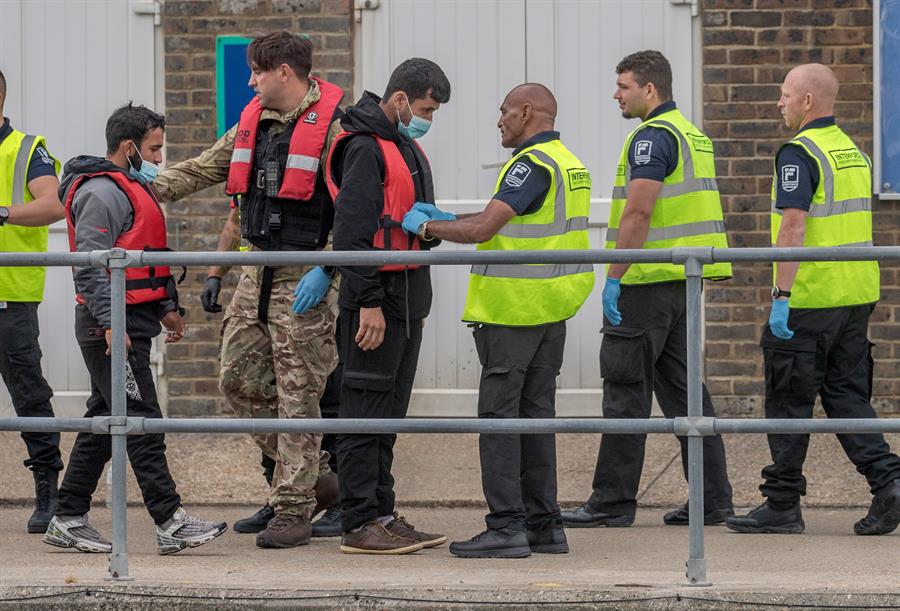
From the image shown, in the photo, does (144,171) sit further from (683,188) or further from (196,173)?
(683,188)

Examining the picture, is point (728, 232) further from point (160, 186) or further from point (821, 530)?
point (160, 186)

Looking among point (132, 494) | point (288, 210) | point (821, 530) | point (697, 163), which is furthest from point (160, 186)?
point (821, 530)

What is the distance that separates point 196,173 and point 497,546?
1.99 metres

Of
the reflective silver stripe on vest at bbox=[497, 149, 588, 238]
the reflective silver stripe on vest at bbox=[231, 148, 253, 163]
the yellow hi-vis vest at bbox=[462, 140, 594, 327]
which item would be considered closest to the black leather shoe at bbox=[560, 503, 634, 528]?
the yellow hi-vis vest at bbox=[462, 140, 594, 327]

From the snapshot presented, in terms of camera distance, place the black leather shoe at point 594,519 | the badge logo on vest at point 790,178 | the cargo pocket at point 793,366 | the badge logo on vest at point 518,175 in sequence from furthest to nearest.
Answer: the black leather shoe at point 594,519
the cargo pocket at point 793,366
the badge logo on vest at point 790,178
the badge logo on vest at point 518,175

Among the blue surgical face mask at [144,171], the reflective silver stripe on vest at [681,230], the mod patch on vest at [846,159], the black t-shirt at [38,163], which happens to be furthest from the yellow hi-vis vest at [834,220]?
the black t-shirt at [38,163]

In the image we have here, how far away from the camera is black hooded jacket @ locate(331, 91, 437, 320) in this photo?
5.56 m

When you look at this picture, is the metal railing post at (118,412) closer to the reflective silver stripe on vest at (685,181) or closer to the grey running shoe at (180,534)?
the grey running shoe at (180,534)

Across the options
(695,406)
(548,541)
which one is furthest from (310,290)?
(695,406)

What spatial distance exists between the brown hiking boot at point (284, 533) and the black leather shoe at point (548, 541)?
2.89 ft

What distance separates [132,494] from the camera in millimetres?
7223

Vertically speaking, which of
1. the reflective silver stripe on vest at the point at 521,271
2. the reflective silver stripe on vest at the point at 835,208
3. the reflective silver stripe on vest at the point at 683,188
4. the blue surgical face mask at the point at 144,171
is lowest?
the reflective silver stripe on vest at the point at 521,271

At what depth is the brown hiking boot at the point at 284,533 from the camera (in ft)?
19.4

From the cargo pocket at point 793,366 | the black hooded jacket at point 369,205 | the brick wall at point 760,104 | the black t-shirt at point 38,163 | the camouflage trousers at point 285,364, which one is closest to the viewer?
the black hooded jacket at point 369,205
